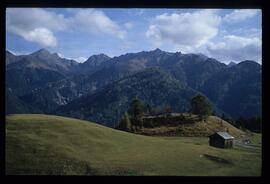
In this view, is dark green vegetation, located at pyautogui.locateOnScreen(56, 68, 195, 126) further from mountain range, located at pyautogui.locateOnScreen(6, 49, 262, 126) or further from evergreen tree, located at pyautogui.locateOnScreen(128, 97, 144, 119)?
evergreen tree, located at pyautogui.locateOnScreen(128, 97, 144, 119)

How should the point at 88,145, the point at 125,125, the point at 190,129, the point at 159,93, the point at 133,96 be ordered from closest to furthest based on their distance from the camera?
the point at 88,145
the point at 125,125
the point at 190,129
the point at 159,93
the point at 133,96

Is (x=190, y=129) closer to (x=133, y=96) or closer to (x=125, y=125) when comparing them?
(x=125, y=125)

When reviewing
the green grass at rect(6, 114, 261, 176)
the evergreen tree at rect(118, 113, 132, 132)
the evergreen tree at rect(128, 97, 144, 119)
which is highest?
the evergreen tree at rect(128, 97, 144, 119)

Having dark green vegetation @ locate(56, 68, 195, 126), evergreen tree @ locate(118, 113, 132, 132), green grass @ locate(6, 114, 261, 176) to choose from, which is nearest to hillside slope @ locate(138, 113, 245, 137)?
evergreen tree @ locate(118, 113, 132, 132)

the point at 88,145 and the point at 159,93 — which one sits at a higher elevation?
the point at 159,93

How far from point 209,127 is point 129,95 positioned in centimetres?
9822

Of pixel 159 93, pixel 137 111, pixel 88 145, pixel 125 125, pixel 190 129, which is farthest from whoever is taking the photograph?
pixel 159 93

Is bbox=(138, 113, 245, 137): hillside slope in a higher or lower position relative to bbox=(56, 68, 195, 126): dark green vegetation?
lower

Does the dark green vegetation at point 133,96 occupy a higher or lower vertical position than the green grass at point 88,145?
higher

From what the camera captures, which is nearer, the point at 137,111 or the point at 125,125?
the point at 125,125

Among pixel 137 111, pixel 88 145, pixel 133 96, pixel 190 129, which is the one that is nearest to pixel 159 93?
pixel 133 96

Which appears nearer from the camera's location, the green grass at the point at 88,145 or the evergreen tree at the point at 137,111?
the green grass at the point at 88,145

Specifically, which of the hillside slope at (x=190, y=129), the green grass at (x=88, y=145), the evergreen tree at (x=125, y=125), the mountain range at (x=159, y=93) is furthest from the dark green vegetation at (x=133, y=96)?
the green grass at (x=88, y=145)

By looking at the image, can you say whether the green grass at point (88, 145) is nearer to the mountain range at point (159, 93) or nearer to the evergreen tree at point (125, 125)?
the evergreen tree at point (125, 125)
